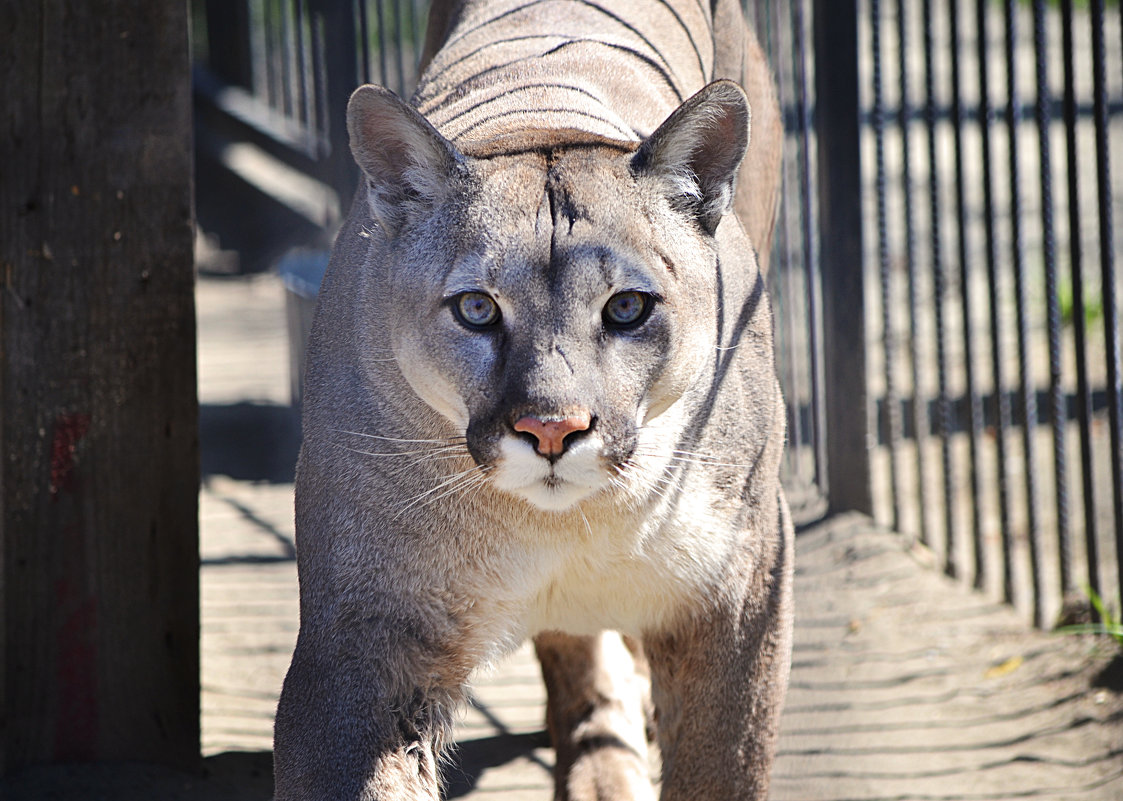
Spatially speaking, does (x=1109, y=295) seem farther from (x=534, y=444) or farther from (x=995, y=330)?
(x=534, y=444)

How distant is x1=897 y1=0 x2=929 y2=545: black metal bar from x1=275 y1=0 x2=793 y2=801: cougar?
206cm

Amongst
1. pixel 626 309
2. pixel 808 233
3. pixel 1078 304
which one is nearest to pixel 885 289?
pixel 808 233

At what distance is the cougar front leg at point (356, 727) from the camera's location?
2.34m

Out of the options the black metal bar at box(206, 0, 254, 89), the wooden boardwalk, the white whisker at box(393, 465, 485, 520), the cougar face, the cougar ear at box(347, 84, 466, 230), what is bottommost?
the wooden boardwalk

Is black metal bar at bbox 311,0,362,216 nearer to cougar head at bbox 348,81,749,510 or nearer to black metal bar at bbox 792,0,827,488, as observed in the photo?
black metal bar at bbox 792,0,827,488

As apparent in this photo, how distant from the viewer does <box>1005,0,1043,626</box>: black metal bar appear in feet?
13.6

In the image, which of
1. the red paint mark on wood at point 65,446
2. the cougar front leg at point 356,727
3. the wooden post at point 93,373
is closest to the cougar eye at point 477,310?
the cougar front leg at point 356,727

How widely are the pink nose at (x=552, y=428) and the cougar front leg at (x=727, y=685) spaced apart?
69 centimetres

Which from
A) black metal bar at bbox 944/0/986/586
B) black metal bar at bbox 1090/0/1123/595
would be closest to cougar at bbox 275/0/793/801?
black metal bar at bbox 1090/0/1123/595

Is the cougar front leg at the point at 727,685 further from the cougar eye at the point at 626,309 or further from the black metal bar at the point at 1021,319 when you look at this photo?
the black metal bar at the point at 1021,319

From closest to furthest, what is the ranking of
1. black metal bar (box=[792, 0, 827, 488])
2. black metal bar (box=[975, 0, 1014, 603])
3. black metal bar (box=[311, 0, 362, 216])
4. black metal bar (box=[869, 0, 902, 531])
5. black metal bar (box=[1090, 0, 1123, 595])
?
black metal bar (box=[1090, 0, 1123, 595]) → black metal bar (box=[975, 0, 1014, 603]) → black metal bar (box=[869, 0, 902, 531]) → black metal bar (box=[792, 0, 827, 488]) → black metal bar (box=[311, 0, 362, 216])

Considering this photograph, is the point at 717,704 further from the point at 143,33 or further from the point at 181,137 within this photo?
the point at 143,33

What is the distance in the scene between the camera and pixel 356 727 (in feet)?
7.68

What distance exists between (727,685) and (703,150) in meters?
1.16
